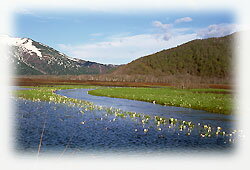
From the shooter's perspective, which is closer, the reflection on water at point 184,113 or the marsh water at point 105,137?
the marsh water at point 105,137

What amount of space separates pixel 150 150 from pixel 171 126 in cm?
850

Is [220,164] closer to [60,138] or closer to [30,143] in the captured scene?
[60,138]

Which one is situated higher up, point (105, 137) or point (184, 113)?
point (184, 113)

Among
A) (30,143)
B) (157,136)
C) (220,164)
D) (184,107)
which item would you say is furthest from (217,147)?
→ (184,107)

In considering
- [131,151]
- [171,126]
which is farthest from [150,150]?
[171,126]

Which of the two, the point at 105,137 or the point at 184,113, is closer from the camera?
the point at 105,137

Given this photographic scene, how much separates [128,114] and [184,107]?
14.1m

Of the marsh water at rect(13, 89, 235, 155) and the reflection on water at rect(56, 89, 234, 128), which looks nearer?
the marsh water at rect(13, 89, 235, 155)

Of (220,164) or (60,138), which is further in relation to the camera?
(60,138)

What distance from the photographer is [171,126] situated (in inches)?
1070

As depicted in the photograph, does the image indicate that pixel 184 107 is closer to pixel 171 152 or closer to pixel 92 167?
pixel 171 152

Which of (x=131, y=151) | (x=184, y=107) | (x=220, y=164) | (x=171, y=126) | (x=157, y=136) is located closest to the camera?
(x=220, y=164)

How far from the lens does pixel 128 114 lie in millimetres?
34906

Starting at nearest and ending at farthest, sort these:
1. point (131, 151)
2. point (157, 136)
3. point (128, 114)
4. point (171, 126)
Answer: point (131, 151), point (157, 136), point (171, 126), point (128, 114)
